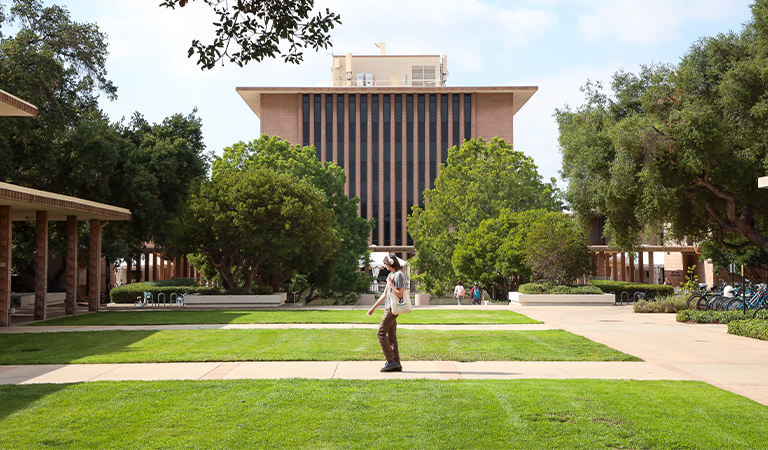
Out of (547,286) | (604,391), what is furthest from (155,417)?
(547,286)

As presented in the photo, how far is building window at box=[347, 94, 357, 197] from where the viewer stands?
81250mm

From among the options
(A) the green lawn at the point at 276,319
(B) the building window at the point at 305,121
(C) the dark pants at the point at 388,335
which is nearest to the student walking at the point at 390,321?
(C) the dark pants at the point at 388,335

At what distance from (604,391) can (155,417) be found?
17.9 ft

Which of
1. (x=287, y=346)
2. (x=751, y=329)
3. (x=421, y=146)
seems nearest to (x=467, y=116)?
(x=421, y=146)

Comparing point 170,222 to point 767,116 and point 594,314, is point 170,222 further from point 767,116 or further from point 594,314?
point 767,116

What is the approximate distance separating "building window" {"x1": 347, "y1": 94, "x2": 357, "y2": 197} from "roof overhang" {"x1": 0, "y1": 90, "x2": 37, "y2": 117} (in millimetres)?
61391

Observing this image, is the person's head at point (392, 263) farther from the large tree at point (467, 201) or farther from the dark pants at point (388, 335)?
the large tree at point (467, 201)

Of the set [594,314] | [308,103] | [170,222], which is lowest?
[594,314]

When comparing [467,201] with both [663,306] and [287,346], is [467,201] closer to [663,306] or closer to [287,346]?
[663,306]

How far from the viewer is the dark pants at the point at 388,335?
10.1m

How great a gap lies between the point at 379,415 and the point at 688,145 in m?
19.8

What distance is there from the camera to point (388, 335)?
1041 centimetres

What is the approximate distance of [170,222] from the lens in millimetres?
31703

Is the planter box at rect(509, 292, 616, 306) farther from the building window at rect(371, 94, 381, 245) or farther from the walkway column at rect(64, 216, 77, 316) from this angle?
the building window at rect(371, 94, 381, 245)
